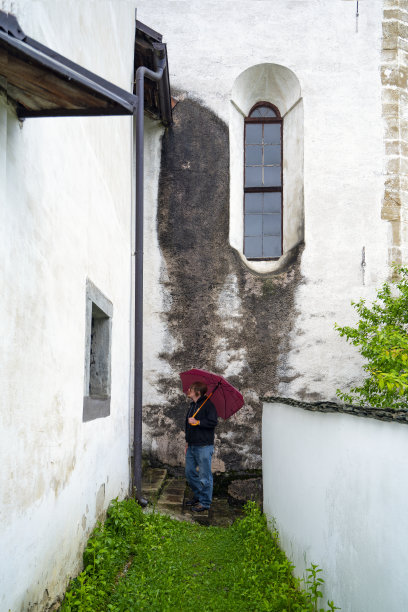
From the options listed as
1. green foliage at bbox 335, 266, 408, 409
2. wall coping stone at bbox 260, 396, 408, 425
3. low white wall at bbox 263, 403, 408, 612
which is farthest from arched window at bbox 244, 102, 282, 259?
wall coping stone at bbox 260, 396, 408, 425

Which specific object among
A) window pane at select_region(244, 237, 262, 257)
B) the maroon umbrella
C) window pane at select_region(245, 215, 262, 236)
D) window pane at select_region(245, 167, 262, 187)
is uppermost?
window pane at select_region(245, 167, 262, 187)

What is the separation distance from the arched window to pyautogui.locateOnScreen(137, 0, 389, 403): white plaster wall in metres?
0.34

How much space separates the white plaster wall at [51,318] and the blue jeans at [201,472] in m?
1.53

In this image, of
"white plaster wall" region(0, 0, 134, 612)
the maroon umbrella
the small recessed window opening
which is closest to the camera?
"white plaster wall" region(0, 0, 134, 612)

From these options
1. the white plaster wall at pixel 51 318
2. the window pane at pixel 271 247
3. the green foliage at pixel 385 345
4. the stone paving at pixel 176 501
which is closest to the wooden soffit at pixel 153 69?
the white plaster wall at pixel 51 318

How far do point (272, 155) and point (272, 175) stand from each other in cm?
32

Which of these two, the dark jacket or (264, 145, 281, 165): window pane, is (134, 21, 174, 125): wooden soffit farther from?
the dark jacket

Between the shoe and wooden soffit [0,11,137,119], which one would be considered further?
the shoe

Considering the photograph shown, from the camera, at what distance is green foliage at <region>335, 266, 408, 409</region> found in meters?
5.79

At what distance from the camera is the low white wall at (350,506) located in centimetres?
239

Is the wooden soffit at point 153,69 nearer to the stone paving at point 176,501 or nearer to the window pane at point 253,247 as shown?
the window pane at point 253,247

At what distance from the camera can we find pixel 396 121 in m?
8.63

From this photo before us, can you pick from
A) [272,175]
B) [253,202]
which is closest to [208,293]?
[253,202]

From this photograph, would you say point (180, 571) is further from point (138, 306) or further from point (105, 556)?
point (138, 306)
